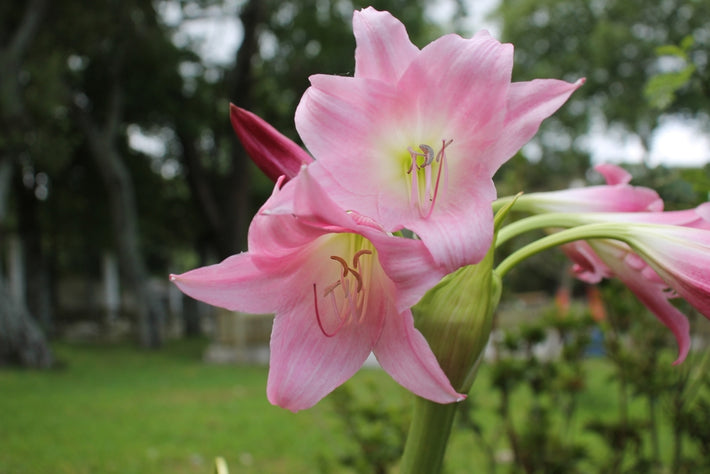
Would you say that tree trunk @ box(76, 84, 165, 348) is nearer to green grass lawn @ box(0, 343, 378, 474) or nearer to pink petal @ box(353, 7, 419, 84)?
green grass lawn @ box(0, 343, 378, 474)

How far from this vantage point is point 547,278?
109 feet

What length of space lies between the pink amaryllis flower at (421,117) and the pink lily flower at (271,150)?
1.4 inches

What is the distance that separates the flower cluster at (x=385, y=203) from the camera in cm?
75

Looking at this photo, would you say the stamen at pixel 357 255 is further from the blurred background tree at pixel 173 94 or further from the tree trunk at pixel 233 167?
the tree trunk at pixel 233 167

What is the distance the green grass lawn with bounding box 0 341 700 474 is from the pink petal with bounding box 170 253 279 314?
1.83 metres

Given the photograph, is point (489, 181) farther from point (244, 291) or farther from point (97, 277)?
point (97, 277)

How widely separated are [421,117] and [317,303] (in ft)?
0.90

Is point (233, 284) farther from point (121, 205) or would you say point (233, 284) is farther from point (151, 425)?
point (121, 205)

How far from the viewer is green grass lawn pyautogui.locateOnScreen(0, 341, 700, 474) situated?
476 centimetres

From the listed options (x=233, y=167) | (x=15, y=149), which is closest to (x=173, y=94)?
(x=233, y=167)

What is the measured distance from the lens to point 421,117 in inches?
32.4

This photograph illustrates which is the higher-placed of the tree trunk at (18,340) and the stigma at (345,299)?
the stigma at (345,299)

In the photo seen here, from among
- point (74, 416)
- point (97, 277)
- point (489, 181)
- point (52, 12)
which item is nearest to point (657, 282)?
point (489, 181)

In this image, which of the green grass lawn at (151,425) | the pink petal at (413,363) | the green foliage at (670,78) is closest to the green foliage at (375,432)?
the green grass lawn at (151,425)
